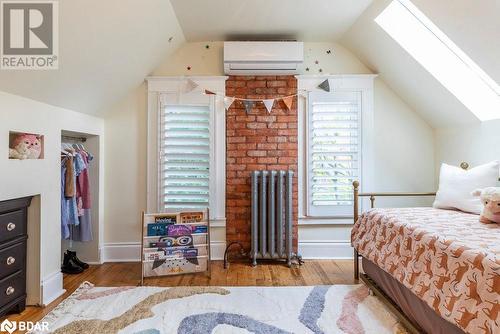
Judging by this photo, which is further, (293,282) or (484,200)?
(293,282)

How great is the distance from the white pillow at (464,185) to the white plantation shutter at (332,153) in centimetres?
95

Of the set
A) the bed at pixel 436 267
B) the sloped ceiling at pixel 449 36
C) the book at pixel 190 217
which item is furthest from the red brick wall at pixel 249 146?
the bed at pixel 436 267

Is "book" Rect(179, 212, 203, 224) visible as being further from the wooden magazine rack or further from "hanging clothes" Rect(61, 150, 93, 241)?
"hanging clothes" Rect(61, 150, 93, 241)

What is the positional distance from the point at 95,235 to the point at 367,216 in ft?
9.56

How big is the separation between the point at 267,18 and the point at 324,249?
2632mm

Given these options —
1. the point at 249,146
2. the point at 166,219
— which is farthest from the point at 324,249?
the point at 166,219

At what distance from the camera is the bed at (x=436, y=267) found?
1259 millimetres

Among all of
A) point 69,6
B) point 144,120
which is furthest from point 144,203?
point 69,6

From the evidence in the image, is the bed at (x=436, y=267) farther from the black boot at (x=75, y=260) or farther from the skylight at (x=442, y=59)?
the black boot at (x=75, y=260)

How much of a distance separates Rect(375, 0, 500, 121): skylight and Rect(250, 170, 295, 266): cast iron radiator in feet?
5.71

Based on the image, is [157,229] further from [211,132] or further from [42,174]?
[211,132]

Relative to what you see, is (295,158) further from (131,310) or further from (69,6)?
(69,6)

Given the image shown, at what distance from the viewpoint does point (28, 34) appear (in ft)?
6.42

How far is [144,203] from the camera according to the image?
11.2 ft
